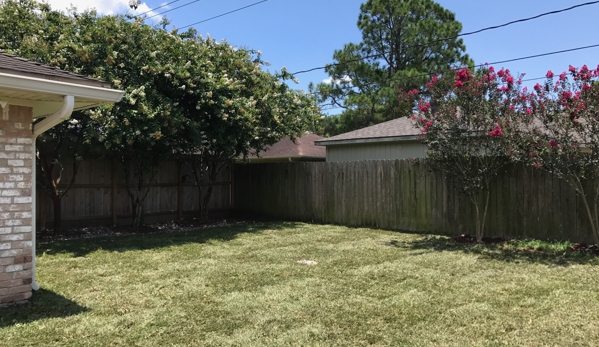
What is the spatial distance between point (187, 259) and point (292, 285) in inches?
91.7

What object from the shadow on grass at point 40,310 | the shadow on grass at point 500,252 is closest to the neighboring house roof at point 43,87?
the shadow on grass at point 40,310

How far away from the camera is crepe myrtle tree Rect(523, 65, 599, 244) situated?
Answer: 6.62 metres

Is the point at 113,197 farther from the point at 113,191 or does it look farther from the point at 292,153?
the point at 292,153

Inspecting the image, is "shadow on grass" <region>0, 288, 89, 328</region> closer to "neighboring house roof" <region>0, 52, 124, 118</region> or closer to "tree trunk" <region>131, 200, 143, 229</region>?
"neighboring house roof" <region>0, 52, 124, 118</region>

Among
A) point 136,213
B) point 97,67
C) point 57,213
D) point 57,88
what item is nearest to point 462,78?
point 57,88

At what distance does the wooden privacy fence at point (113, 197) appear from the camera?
1009 centimetres

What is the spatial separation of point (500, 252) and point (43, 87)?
679 centimetres

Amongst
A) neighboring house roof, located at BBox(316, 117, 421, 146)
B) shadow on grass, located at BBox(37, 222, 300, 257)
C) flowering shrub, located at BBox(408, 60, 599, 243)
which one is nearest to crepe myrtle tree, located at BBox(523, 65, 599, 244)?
flowering shrub, located at BBox(408, 60, 599, 243)

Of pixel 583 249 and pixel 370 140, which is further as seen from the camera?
pixel 370 140

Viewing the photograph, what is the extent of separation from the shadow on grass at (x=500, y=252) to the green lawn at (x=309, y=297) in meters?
0.03

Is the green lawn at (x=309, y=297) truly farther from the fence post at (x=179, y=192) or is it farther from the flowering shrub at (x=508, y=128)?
the fence post at (x=179, y=192)

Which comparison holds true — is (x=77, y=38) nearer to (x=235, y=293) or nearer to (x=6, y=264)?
(x=6, y=264)

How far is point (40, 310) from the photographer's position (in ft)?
14.4

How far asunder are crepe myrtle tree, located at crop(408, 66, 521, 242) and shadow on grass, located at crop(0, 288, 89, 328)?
6329 millimetres
